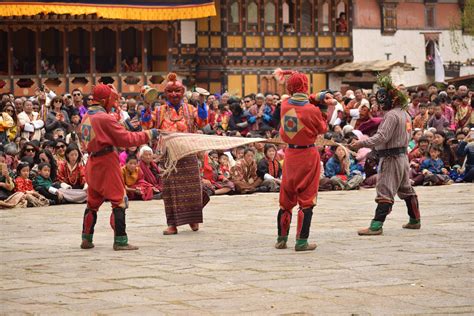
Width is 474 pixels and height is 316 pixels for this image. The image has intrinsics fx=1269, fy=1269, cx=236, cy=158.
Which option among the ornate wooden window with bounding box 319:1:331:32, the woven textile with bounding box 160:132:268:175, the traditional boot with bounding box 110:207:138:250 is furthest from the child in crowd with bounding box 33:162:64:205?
the ornate wooden window with bounding box 319:1:331:32

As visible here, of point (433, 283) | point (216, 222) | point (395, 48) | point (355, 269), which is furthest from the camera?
point (395, 48)

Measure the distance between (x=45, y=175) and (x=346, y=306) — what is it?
30.1 feet

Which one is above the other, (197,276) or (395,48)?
(395,48)

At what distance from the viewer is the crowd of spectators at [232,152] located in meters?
17.1

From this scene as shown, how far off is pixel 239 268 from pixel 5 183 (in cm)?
700

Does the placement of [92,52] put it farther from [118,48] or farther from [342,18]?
[342,18]

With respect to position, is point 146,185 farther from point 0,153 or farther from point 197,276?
point 197,276

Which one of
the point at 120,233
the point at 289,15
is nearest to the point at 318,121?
the point at 120,233

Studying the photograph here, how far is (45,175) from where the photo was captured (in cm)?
1714

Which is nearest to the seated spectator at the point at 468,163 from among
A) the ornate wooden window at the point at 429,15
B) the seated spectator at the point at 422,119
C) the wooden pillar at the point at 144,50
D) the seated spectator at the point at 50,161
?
the seated spectator at the point at 422,119

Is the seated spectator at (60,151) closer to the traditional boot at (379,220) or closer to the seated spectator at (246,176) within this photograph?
the seated spectator at (246,176)

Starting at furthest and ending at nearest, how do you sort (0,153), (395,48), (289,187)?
(395,48)
(0,153)
(289,187)

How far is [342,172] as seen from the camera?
744 inches

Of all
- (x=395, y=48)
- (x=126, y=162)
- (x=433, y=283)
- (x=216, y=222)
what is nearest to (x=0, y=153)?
(x=126, y=162)
